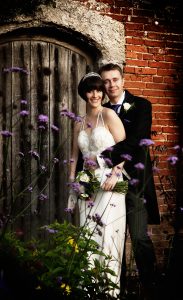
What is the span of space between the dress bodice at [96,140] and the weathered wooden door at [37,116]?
1115mm

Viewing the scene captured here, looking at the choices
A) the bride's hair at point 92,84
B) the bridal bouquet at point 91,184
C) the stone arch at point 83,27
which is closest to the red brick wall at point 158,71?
the stone arch at point 83,27

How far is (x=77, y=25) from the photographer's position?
5.39m

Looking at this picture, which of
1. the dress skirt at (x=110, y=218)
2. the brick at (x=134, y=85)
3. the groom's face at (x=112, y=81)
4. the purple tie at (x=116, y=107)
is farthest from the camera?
the brick at (x=134, y=85)

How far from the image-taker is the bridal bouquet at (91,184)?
4094 mm

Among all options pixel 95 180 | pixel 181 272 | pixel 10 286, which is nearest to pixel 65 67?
pixel 95 180

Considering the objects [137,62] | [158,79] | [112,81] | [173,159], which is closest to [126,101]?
[112,81]

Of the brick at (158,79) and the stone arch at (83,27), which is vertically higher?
the stone arch at (83,27)

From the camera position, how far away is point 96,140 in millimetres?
Result: 4219

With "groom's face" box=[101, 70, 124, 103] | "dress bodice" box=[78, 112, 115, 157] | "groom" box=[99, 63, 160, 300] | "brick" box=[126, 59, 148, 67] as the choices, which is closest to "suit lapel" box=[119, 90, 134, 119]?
"groom" box=[99, 63, 160, 300]

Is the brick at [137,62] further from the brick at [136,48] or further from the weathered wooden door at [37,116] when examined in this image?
the weathered wooden door at [37,116]

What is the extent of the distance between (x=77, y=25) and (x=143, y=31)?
80cm

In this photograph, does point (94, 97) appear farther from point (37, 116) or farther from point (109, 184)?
point (37, 116)

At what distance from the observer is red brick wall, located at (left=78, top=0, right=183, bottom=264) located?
18.5ft

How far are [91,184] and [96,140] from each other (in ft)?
1.20
